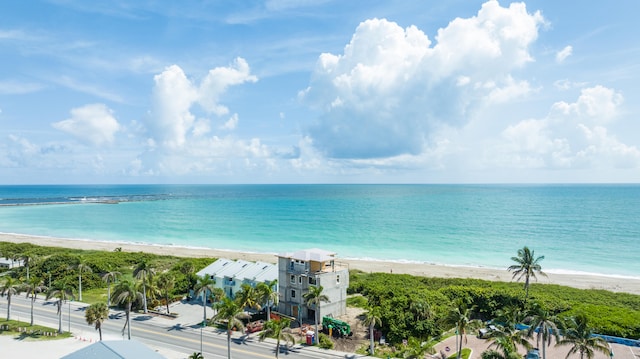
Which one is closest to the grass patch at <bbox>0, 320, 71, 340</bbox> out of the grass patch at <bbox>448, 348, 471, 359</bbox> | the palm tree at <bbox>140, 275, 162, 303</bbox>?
the palm tree at <bbox>140, 275, 162, 303</bbox>

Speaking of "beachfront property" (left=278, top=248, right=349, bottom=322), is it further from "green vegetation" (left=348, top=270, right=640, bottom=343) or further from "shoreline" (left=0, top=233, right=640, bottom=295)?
"shoreline" (left=0, top=233, right=640, bottom=295)

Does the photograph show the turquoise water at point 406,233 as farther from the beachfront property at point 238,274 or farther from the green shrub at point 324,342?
the green shrub at point 324,342

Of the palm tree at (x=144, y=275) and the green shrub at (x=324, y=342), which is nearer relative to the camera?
the green shrub at (x=324, y=342)

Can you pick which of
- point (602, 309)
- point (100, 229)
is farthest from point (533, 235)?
point (100, 229)

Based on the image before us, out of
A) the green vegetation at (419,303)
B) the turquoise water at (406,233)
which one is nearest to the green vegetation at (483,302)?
the green vegetation at (419,303)

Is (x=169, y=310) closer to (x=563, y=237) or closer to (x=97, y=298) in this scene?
(x=97, y=298)

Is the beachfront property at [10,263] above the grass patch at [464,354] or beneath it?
above

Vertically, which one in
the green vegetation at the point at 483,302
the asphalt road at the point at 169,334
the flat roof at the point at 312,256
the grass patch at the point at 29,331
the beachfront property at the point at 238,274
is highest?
the flat roof at the point at 312,256
